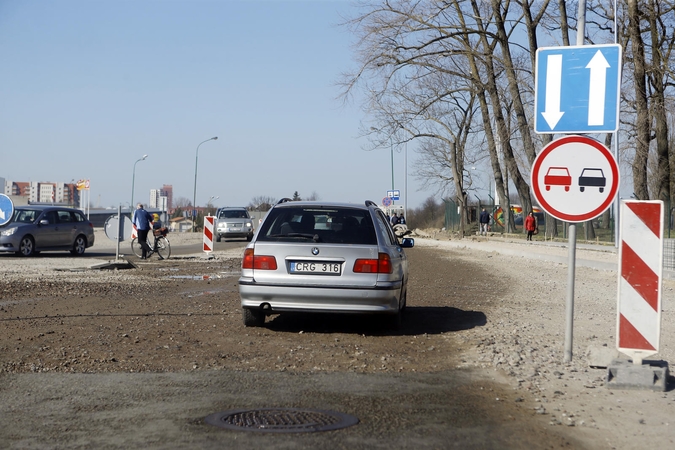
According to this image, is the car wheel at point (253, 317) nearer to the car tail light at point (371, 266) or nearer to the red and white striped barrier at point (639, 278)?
the car tail light at point (371, 266)

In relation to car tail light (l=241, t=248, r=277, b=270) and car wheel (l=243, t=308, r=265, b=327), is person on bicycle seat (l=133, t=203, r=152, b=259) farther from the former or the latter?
car tail light (l=241, t=248, r=277, b=270)

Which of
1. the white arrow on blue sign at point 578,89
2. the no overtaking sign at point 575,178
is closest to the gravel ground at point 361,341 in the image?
the no overtaking sign at point 575,178

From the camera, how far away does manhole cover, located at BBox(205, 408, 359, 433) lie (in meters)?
4.79

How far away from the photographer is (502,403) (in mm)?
5617

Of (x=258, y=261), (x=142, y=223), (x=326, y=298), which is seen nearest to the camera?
(x=326, y=298)

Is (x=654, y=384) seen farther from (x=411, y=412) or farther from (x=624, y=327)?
(x=411, y=412)

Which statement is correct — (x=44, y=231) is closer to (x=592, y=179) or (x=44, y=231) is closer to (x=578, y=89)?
(x=578, y=89)

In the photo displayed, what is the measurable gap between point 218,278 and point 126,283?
87.8 inches

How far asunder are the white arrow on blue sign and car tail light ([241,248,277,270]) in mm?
3189

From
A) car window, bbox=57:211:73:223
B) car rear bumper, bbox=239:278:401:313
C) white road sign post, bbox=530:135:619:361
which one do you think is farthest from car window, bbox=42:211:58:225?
white road sign post, bbox=530:135:619:361

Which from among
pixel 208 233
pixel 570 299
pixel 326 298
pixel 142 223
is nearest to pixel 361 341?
pixel 326 298

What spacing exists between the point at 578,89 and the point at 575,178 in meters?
0.93

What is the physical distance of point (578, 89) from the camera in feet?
24.1

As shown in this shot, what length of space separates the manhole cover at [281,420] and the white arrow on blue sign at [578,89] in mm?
3706
